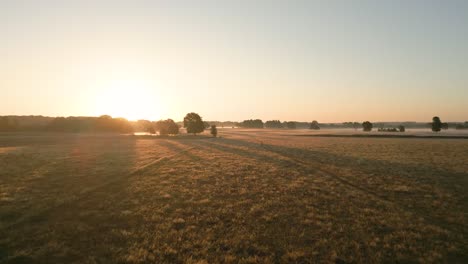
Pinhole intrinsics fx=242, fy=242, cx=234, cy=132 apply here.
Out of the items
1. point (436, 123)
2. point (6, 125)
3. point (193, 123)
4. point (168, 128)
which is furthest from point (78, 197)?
point (436, 123)

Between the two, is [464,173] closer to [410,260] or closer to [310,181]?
[310,181]

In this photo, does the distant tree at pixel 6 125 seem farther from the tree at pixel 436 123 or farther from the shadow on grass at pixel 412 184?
the tree at pixel 436 123

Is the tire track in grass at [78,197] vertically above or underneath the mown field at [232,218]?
above

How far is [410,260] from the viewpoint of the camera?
29.9 feet

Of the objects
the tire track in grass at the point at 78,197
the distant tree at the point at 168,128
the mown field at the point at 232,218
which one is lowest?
the mown field at the point at 232,218

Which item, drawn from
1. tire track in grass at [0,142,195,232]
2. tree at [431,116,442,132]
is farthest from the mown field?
tree at [431,116,442,132]

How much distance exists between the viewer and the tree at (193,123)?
115 m

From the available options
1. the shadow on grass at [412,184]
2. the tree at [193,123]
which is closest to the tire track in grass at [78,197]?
the shadow on grass at [412,184]

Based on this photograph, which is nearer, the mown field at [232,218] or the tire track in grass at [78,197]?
the mown field at [232,218]

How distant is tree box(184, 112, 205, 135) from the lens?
4518 inches

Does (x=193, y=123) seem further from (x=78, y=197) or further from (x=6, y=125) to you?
(x=78, y=197)

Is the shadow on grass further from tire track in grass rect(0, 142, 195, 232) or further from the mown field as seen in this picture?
tire track in grass rect(0, 142, 195, 232)

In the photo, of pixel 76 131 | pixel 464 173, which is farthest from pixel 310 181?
pixel 76 131

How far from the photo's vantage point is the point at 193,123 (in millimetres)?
114938
